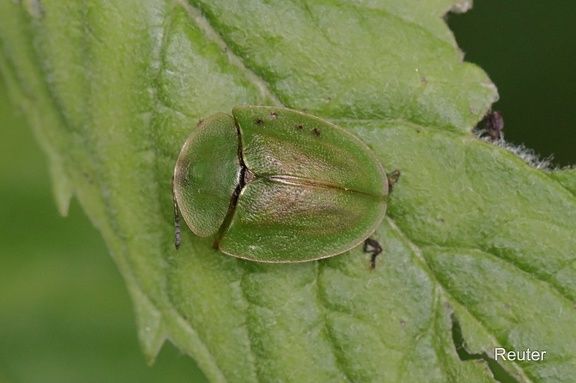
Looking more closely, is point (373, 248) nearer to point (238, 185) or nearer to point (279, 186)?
point (279, 186)

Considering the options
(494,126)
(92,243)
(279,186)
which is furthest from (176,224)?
(494,126)

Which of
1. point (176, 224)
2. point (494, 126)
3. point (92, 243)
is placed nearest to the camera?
point (494, 126)

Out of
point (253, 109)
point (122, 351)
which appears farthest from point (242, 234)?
point (122, 351)

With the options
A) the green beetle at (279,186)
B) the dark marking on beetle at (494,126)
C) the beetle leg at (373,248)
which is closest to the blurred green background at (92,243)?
the dark marking on beetle at (494,126)

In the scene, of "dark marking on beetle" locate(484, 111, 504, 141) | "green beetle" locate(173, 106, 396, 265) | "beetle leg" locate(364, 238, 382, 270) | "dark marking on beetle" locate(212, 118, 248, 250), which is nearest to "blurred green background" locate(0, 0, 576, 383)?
"dark marking on beetle" locate(484, 111, 504, 141)

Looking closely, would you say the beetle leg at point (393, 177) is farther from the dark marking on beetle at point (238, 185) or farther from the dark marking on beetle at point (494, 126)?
the dark marking on beetle at point (238, 185)

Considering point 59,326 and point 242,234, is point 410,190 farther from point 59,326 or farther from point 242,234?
point 59,326

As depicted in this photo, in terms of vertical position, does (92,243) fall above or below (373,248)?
below
